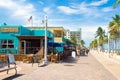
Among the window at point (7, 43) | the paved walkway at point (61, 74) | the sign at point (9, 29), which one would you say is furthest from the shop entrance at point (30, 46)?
the paved walkway at point (61, 74)

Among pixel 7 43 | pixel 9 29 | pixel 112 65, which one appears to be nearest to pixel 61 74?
pixel 112 65

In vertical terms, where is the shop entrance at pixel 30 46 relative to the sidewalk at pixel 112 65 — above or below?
above

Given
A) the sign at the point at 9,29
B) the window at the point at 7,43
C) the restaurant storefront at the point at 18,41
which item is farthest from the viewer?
the sign at the point at 9,29

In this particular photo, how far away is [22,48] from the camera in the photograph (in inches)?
1598

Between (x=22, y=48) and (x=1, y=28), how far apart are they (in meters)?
6.49

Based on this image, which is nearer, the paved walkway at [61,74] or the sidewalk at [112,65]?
the paved walkway at [61,74]

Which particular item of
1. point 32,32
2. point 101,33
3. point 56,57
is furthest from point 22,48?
point 101,33

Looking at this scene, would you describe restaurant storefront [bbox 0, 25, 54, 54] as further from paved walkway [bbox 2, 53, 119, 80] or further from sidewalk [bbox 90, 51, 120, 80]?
paved walkway [bbox 2, 53, 119, 80]

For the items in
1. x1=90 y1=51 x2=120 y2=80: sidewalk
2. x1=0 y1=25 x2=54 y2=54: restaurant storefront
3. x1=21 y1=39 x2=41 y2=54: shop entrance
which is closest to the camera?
x1=90 y1=51 x2=120 y2=80: sidewalk

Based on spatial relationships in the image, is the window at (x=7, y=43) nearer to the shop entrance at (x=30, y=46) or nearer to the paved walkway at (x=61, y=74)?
the shop entrance at (x=30, y=46)

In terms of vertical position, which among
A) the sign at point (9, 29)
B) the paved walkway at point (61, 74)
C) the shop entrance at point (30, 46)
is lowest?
the paved walkway at point (61, 74)

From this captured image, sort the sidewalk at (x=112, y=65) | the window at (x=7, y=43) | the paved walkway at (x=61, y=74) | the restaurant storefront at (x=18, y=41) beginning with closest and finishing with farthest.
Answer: the paved walkway at (x=61, y=74)
the sidewalk at (x=112, y=65)
the restaurant storefront at (x=18, y=41)
the window at (x=7, y=43)

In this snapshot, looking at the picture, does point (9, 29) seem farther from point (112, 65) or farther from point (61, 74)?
point (61, 74)

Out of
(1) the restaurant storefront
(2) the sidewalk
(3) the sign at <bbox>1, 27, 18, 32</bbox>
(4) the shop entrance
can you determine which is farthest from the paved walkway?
(3) the sign at <bbox>1, 27, 18, 32</bbox>
